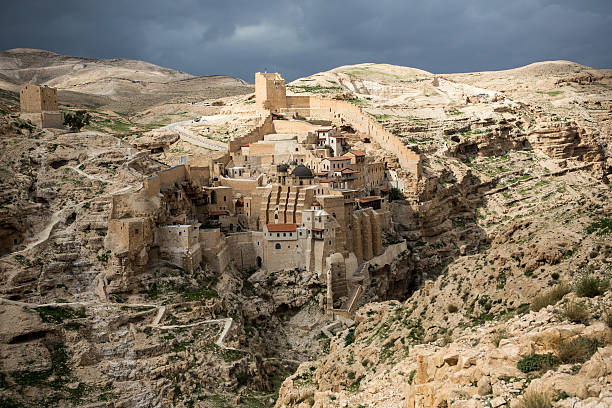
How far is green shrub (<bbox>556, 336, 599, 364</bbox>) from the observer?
10500 mm

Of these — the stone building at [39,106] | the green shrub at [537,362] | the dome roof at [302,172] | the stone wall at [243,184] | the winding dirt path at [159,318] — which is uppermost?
the stone building at [39,106]

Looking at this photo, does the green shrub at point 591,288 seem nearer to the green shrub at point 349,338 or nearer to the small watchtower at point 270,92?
the green shrub at point 349,338

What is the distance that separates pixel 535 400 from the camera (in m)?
9.77

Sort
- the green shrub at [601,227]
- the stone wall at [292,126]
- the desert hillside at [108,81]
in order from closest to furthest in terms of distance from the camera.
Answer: the green shrub at [601,227] < the stone wall at [292,126] < the desert hillside at [108,81]

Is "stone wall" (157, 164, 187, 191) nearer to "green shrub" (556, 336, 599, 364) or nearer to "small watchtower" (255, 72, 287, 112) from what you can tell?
"small watchtower" (255, 72, 287, 112)

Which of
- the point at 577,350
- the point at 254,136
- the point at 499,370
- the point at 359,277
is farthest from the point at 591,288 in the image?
the point at 254,136

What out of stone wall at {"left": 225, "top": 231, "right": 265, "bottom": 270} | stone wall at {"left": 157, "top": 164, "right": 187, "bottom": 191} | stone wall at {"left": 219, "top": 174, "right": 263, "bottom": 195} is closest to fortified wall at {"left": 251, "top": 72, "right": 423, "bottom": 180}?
stone wall at {"left": 219, "top": 174, "right": 263, "bottom": 195}

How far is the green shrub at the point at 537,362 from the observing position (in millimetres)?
10805

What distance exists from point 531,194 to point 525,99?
22361 mm

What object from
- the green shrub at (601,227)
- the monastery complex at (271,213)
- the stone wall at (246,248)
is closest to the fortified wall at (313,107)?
the monastery complex at (271,213)

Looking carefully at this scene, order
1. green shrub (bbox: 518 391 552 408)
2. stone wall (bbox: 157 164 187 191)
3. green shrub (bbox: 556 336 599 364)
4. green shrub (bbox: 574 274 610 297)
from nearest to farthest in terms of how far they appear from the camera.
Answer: green shrub (bbox: 518 391 552 408) < green shrub (bbox: 556 336 599 364) < green shrub (bbox: 574 274 610 297) < stone wall (bbox: 157 164 187 191)

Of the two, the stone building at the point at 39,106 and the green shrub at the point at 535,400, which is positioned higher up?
the stone building at the point at 39,106

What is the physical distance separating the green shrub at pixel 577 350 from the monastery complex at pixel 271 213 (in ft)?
85.8

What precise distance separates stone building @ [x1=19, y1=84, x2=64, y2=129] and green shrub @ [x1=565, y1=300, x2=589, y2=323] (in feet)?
128
